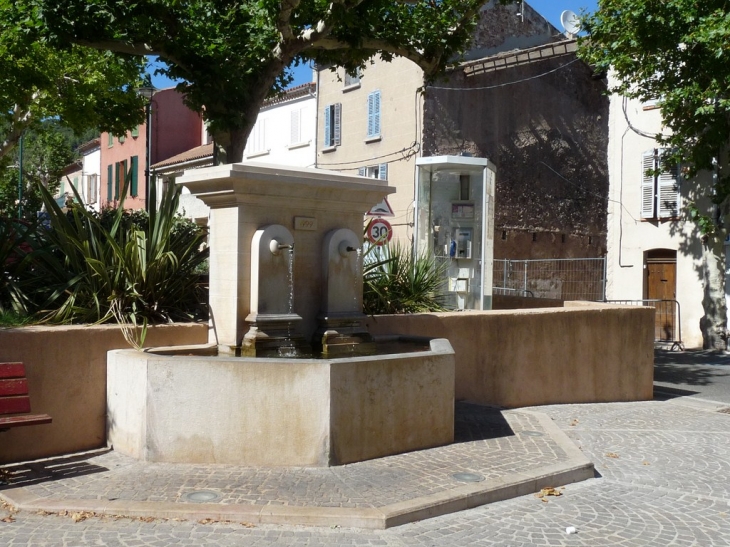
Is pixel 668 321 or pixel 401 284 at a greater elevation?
pixel 401 284

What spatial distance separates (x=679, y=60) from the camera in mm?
18078

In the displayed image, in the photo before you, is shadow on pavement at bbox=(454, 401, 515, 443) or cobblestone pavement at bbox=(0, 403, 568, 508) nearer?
cobblestone pavement at bbox=(0, 403, 568, 508)

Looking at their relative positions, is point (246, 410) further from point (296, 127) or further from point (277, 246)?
point (296, 127)

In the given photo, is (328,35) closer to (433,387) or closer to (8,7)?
(8,7)

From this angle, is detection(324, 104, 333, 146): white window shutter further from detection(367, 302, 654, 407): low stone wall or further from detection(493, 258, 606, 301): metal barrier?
detection(367, 302, 654, 407): low stone wall

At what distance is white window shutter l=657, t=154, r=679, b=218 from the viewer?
21.4m

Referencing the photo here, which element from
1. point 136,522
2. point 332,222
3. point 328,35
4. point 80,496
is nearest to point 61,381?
point 80,496

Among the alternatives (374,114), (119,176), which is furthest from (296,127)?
(119,176)

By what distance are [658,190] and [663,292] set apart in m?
2.56

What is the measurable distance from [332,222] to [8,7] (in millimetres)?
6676

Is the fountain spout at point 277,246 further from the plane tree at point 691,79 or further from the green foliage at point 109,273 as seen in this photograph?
the plane tree at point 691,79

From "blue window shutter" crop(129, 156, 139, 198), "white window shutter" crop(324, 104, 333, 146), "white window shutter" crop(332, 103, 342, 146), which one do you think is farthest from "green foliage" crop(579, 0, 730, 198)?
"blue window shutter" crop(129, 156, 139, 198)

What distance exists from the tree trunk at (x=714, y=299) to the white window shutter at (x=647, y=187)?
2.07 m

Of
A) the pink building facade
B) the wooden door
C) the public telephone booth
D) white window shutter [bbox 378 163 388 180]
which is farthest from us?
the pink building facade
